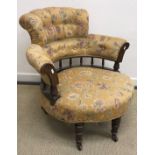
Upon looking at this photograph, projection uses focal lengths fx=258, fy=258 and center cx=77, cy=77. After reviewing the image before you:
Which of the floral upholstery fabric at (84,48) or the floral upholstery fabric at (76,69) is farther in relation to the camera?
the floral upholstery fabric at (84,48)

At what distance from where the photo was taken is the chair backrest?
1.99m

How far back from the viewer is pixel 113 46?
2170mm

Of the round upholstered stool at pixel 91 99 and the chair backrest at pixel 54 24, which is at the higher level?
the chair backrest at pixel 54 24

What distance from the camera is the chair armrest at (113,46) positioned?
215 cm

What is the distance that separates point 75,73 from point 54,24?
45 centimetres

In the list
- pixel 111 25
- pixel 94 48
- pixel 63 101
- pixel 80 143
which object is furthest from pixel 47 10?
pixel 80 143

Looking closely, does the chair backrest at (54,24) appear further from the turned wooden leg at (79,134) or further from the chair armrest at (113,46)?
the turned wooden leg at (79,134)

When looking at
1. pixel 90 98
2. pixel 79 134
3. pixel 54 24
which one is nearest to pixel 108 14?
pixel 54 24

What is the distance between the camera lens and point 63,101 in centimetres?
177

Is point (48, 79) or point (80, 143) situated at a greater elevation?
point (48, 79)

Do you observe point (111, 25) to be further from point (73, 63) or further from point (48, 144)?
point (48, 144)

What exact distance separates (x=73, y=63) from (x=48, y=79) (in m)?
0.89

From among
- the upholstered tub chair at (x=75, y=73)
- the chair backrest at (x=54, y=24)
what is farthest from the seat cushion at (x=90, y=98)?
the chair backrest at (x=54, y=24)

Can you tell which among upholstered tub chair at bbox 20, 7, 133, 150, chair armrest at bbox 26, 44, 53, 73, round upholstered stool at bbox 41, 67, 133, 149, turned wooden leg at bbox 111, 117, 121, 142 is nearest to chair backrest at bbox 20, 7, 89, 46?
upholstered tub chair at bbox 20, 7, 133, 150
